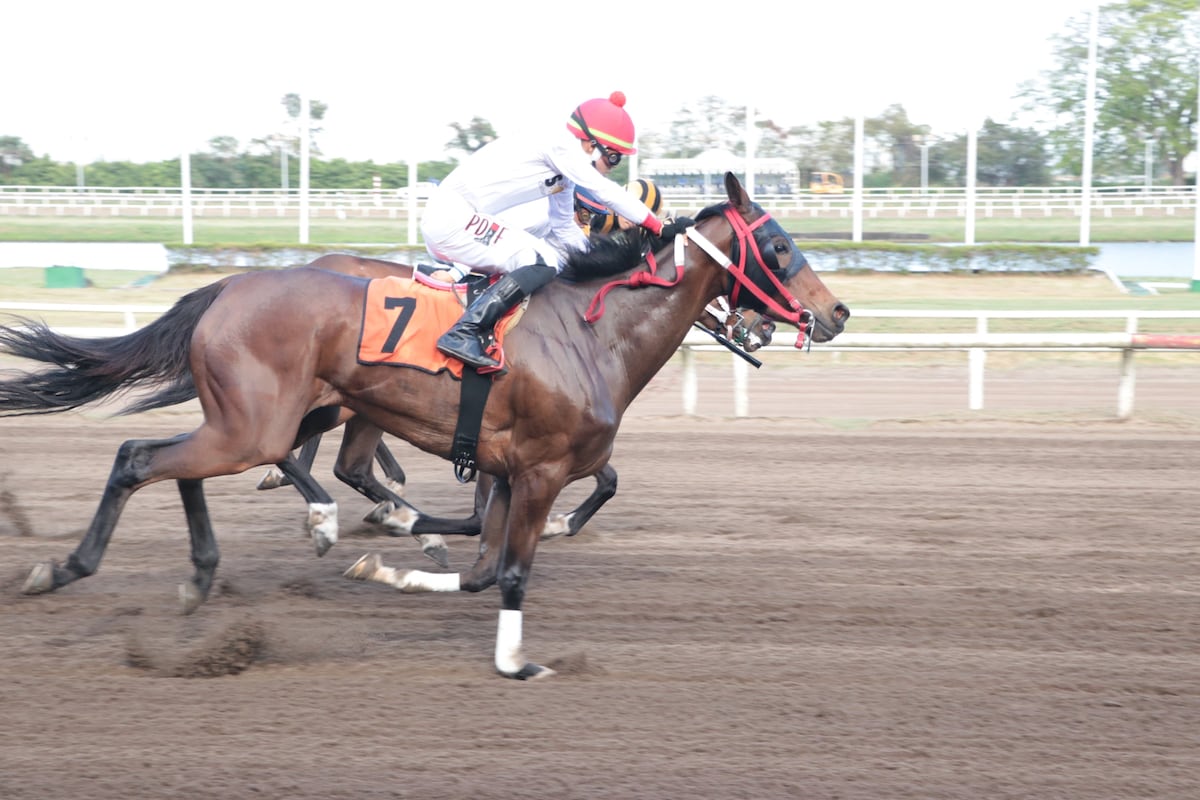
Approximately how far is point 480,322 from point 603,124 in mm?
1010

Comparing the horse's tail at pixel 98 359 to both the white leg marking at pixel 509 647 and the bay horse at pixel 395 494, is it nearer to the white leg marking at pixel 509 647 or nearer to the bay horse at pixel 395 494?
the bay horse at pixel 395 494

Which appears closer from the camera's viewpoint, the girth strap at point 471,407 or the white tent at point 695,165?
the girth strap at point 471,407

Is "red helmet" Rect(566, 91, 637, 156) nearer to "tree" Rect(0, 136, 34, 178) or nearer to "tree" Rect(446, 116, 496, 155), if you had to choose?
"tree" Rect(446, 116, 496, 155)

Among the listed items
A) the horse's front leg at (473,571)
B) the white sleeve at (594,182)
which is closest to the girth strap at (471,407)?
the horse's front leg at (473,571)

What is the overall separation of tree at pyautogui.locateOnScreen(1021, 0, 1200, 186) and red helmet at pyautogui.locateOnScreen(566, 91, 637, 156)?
91.6 ft

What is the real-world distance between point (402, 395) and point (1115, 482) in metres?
5.20

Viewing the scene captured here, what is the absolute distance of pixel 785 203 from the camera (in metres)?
30.4

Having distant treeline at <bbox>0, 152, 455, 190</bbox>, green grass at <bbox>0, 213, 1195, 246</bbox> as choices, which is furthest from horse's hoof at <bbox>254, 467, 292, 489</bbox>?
distant treeline at <bbox>0, 152, 455, 190</bbox>

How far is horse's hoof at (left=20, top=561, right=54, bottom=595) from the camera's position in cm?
501

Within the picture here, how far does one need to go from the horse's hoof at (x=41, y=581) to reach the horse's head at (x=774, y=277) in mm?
3107

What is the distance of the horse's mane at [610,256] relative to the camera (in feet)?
16.2

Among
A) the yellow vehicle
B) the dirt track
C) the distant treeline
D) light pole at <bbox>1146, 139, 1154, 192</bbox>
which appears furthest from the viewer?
the distant treeline

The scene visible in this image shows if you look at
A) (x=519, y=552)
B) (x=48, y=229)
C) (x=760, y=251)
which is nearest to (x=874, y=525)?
(x=760, y=251)

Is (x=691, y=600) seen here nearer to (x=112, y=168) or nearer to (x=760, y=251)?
(x=760, y=251)
